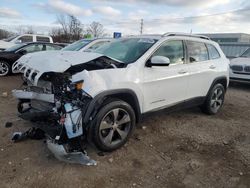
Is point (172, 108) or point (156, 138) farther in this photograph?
point (172, 108)

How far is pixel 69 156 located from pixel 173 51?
2.64m

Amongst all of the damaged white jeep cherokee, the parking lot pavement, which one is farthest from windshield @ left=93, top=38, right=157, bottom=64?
the parking lot pavement

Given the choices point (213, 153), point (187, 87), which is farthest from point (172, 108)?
point (213, 153)

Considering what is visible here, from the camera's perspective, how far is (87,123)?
133 inches

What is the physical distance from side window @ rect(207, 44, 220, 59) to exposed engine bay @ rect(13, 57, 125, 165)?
263cm

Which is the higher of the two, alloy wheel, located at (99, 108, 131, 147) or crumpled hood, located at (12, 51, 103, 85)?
crumpled hood, located at (12, 51, 103, 85)

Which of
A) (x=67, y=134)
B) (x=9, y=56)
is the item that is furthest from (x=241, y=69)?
(x=9, y=56)

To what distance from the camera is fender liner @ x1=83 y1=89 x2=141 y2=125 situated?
3373 mm

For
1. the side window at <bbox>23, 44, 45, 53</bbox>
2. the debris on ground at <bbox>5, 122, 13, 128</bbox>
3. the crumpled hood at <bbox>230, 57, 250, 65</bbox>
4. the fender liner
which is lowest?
the debris on ground at <bbox>5, 122, 13, 128</bbox>

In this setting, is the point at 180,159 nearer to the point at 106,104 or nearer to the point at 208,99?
the point at 106,104

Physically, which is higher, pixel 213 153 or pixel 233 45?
pixel 233 45

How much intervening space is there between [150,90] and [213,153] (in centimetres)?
138

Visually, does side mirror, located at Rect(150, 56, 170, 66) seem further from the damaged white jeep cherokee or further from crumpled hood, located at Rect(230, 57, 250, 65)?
crumpled hood, located at Rect(230, 57, 250, 65)

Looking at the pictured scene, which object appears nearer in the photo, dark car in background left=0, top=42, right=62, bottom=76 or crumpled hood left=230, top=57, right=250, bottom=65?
crumpled hood left=230, top=57, right=250, bottom=65
